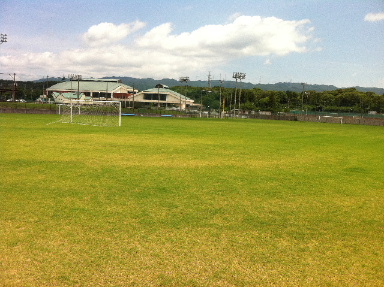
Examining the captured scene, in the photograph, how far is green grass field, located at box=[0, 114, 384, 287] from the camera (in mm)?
4422

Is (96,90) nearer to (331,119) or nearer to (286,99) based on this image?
(286,99)

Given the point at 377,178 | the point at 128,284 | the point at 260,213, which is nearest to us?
the point at 128,284

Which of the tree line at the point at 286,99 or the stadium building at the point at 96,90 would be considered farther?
the stadium building at the point at 96,90

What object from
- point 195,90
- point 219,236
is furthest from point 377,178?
point 195,90

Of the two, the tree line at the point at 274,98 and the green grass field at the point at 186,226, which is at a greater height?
the tree line at the point at 274,98

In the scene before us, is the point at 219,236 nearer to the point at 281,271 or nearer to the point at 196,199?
the point at 281,271

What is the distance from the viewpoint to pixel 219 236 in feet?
18.8

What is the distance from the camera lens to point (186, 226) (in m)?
6.11

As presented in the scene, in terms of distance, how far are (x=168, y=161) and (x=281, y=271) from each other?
899 cm

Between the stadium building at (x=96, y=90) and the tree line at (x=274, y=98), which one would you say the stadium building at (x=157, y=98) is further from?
the stadium building at (x=96, y=90)

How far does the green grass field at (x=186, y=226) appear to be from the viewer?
4422 mm

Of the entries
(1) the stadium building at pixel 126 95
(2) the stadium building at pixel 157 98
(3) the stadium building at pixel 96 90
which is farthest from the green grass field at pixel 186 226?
(3) the stadium building at pixel 96 90

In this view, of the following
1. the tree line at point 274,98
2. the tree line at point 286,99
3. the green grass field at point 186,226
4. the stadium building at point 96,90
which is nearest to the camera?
the green grass field at point 186,226

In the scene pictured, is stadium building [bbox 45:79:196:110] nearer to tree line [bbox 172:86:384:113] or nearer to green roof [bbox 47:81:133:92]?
green roof [bbox 47:81:133:92]
